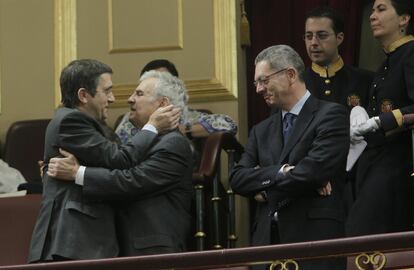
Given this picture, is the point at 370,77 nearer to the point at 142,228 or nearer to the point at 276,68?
the point at 276,68

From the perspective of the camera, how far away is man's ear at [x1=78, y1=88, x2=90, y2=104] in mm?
5266

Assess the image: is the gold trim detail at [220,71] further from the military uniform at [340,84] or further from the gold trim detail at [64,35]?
the military uniform at [340,84]

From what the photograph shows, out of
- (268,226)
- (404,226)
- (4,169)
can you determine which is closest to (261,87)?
(268,226)

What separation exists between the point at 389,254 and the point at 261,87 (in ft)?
4.14

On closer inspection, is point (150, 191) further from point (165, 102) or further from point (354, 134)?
point (354, 134)

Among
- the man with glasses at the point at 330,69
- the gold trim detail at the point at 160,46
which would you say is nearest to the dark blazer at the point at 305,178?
the man with glasses at the point at 330,69

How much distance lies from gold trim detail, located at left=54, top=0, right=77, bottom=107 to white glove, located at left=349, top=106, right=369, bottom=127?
2.54 meters

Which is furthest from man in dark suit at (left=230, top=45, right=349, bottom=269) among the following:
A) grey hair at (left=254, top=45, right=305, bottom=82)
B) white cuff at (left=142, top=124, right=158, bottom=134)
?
white cuff at (left=142, top=124, right=158, bottom=134)

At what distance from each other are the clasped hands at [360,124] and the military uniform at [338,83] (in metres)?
0.46

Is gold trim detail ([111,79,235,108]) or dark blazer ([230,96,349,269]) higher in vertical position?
gold trim detail ([111,79,235,108])

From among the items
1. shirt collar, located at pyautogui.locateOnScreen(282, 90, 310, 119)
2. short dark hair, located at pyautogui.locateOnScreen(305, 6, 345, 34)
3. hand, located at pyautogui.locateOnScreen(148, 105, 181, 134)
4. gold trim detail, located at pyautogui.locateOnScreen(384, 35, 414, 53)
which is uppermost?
short dark hair, located at pyautogui.locateOnScreen(305, 6, 345, 34)

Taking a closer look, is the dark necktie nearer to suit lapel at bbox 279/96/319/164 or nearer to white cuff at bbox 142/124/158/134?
suit lapel at bbox 279/96/319/164

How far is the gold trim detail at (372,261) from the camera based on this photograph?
4199mm

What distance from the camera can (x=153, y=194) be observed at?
5180 mm
